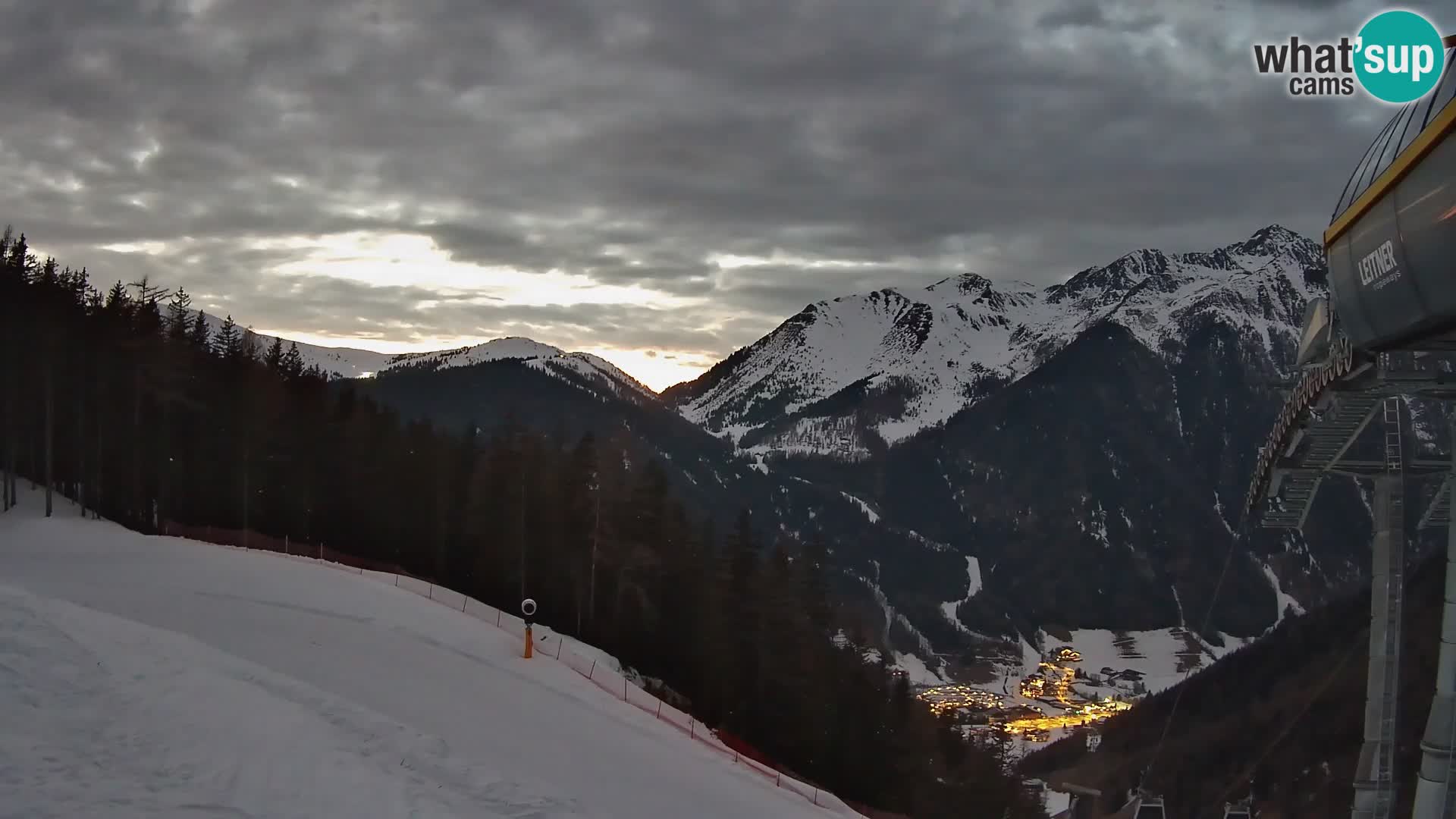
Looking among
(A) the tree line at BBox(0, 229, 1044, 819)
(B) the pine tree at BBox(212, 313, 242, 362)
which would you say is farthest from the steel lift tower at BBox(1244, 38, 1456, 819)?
(B) the pine tree at BBox(212, 313, 242, 362)

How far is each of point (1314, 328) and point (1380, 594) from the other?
5.34 metres

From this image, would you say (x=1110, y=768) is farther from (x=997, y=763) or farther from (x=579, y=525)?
(x=579, y=525)

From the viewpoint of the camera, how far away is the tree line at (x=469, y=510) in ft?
158

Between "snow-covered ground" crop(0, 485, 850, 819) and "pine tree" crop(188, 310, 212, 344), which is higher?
"pine tree" crop(188, 310, 212, 344)

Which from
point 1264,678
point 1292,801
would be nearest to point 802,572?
point 1292,801

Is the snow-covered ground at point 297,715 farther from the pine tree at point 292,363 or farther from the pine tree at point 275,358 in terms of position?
the pine tree at point 292,363

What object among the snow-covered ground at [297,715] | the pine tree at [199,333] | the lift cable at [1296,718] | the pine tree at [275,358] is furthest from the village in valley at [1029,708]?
the snow-covered ground at [297,715]

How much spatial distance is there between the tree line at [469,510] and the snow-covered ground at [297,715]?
792 inches

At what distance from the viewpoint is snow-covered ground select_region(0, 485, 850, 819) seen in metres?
13.8

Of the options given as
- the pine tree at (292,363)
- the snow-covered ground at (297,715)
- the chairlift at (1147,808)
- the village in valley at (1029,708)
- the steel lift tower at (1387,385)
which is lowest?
the village in valley at (1029,708)

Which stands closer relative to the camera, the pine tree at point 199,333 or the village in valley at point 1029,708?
the pine tree at point 199,333

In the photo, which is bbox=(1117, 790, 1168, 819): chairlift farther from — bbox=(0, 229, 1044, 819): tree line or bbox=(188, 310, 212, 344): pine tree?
bbox=(188, 310, 212, 344): pine tree

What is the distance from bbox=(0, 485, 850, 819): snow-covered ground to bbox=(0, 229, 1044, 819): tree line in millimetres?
20107

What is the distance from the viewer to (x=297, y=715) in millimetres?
17078
